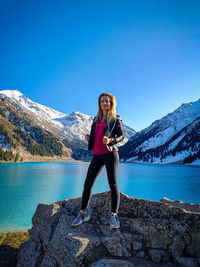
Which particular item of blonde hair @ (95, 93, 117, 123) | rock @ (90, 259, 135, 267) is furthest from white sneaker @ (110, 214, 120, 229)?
blonde hair @ (95, 93, 117, 123)

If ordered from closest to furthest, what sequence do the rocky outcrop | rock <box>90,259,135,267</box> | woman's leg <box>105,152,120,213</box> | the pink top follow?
rock <box>90,259,135,267</box>
the rocky outcrop
woman's leg <box>105,152,120,213</box>
the pink top

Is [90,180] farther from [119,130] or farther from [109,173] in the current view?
[119,130]

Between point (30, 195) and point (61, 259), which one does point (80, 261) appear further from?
point (30, 195)

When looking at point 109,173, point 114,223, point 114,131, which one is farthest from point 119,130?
point 114,223

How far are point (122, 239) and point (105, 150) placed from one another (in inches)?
77.0

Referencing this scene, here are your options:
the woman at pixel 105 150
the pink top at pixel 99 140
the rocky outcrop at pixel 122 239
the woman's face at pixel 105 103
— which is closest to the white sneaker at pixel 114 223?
the woman at pixel 105 150

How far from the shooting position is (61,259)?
11.2 ft

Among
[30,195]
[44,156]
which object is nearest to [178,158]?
[44,156]

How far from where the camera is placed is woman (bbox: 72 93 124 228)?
3980mm

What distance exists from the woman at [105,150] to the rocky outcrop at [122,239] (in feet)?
1.06

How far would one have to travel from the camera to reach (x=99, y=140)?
423 cm

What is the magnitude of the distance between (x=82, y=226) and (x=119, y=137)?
2.31 meters

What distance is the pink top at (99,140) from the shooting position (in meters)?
4.11

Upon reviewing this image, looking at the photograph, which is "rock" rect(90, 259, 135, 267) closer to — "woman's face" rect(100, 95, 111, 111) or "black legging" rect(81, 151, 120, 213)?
"black legging" rect(81, 151, 120, 213)
